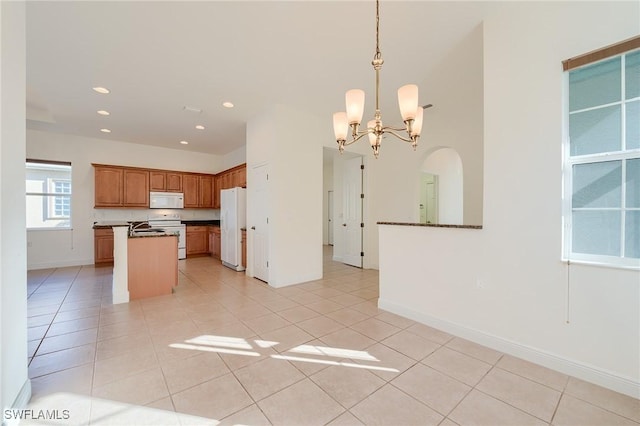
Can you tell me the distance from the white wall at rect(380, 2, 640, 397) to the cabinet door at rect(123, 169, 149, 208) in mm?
7040

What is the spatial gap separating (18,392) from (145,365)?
0.69 m

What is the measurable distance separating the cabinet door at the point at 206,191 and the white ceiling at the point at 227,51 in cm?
300

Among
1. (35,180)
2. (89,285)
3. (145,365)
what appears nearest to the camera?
(145,365)

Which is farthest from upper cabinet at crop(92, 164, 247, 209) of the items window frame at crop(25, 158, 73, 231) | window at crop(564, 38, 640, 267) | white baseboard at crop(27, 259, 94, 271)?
window at crop(564, 38, 640, 267)

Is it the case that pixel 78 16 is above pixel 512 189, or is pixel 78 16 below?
above

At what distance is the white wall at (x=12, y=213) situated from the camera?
4.63 feet

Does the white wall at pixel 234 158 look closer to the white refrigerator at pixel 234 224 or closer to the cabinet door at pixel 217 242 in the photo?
the white refrigerator at pixel 234 224

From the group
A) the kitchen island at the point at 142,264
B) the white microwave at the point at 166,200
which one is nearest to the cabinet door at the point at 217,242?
the white microwave at the point at 166,200

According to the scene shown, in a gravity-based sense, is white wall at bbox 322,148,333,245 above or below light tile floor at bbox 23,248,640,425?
above

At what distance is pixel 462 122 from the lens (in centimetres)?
443

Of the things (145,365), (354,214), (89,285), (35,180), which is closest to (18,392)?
(145,365)

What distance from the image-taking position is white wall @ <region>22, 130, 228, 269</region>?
5562mm

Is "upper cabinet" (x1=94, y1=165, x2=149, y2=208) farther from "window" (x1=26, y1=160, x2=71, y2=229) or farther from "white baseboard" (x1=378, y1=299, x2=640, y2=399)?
"white baseboard" (x1=378, y1=299, x2=640, y2=399)

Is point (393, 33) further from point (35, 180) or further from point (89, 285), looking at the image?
point (35, 180)
